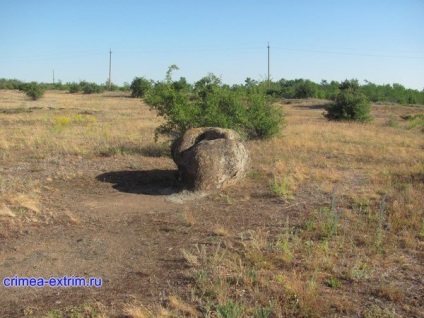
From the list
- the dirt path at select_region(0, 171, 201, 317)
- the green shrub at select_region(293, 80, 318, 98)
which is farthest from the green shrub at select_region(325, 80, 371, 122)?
the green shrub at select_region(293, 80, 318, 98)

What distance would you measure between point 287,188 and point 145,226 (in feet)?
10.7

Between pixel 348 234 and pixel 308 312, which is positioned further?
pixel 348 234

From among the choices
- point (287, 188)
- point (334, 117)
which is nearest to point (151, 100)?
point (287, 188)

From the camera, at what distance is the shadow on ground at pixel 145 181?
338 inches

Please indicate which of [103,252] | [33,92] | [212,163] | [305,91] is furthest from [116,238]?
[305,91]

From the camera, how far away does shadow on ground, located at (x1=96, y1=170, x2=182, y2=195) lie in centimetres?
858

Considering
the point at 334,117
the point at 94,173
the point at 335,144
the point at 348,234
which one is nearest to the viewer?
the point at 348,234

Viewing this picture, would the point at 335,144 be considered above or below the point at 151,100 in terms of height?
below

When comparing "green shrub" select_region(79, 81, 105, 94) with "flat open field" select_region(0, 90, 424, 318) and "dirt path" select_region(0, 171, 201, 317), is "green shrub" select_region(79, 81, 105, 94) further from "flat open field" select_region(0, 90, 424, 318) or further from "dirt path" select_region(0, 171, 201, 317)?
"dirt path" select_region(0, 171, 201, 317)

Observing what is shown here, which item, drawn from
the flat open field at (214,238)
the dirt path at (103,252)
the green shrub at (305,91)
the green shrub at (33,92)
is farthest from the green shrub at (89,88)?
the dirt path at (103,252)

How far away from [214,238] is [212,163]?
2.66m

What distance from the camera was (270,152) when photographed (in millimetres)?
12742

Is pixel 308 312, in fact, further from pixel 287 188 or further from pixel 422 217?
pixel 287 188

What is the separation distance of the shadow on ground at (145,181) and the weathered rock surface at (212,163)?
1.43 ft
